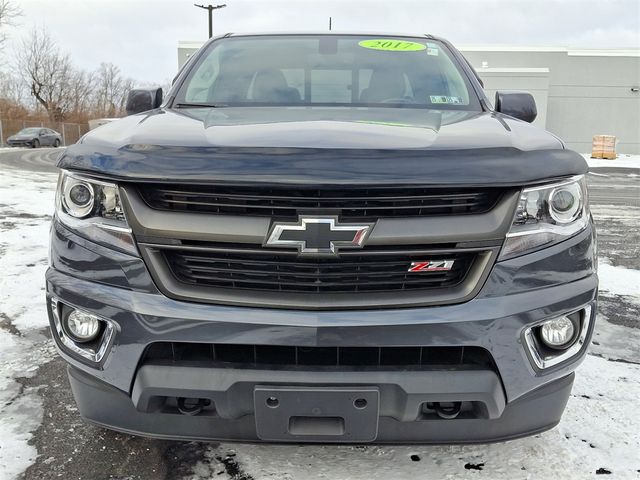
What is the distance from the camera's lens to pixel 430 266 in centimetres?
176

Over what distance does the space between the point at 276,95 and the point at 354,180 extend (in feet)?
4.62

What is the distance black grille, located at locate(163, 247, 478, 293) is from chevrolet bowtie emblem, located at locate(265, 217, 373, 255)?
38 mm

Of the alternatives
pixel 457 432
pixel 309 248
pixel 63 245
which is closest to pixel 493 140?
pixel 309 248

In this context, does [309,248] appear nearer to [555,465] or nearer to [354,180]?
[354,180]

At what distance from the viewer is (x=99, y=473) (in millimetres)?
2109

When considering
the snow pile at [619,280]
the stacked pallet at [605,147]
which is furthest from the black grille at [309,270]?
the stacked pallet at [605,147]

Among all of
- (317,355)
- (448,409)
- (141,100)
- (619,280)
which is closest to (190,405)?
(317,355)

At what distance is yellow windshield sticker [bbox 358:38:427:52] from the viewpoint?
3338 mm

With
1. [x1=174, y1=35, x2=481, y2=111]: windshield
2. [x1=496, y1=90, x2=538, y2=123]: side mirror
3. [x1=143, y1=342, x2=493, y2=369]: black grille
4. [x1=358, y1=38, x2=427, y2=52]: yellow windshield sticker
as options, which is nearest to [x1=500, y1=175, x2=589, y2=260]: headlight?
[x1=143, y1=342, x2=493, y2=369]: black grille

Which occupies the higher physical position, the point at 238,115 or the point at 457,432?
the point at 238,115

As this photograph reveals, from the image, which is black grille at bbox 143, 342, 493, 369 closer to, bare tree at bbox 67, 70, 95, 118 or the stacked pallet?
the stacked pallet

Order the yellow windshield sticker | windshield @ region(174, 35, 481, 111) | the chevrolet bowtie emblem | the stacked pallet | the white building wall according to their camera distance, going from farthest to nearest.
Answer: the white building wall < the stacked pallet < the yellow windshield sticker < windshield @ region(174, 35, 481, 111) < the chevrolet bowtie emblem

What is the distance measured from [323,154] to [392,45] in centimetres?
194

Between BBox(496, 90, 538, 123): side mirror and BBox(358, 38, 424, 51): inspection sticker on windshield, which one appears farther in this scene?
BBox(358, 38, 424, 51): inspection sticker on windshield
